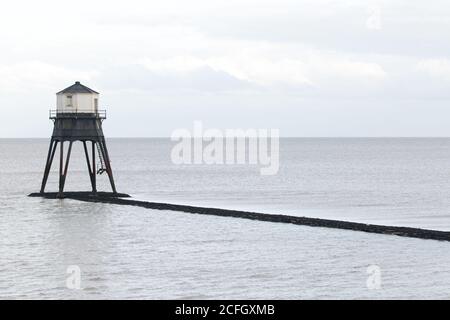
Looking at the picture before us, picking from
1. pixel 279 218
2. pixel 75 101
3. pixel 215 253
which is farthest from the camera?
pixel 75 101

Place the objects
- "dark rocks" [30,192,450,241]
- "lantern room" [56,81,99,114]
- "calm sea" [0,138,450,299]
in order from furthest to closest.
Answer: "lantern room" [56,81,99,114] < "dark rocks" [30,192,450,241] < "calm sea" [0,138,450,299]

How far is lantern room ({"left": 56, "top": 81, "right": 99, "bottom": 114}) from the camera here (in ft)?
250

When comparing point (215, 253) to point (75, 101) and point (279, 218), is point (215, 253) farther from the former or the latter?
point (75, 101)

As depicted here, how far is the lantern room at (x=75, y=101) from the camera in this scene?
250 feet

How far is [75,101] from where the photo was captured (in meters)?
76.1

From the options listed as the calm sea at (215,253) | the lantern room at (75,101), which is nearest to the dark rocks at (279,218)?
the calm sea at (215,253)

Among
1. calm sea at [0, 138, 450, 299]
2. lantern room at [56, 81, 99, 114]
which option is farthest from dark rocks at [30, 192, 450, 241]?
lantern room at [56, 81, 99, 114]

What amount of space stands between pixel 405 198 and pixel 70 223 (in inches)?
1564

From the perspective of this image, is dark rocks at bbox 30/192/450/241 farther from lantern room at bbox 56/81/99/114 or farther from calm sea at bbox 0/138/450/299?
lantern room at bbox 56/81/99/114

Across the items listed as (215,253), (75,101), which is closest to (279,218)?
(215,253)

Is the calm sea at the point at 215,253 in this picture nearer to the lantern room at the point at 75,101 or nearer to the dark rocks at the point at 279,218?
the dark rocks at the point at 279,218

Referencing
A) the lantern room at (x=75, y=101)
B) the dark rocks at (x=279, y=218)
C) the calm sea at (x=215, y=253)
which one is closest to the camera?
the calm sea at (x=215, y=253)

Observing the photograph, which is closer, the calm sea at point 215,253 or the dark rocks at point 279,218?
the calm sea at point 215,253
